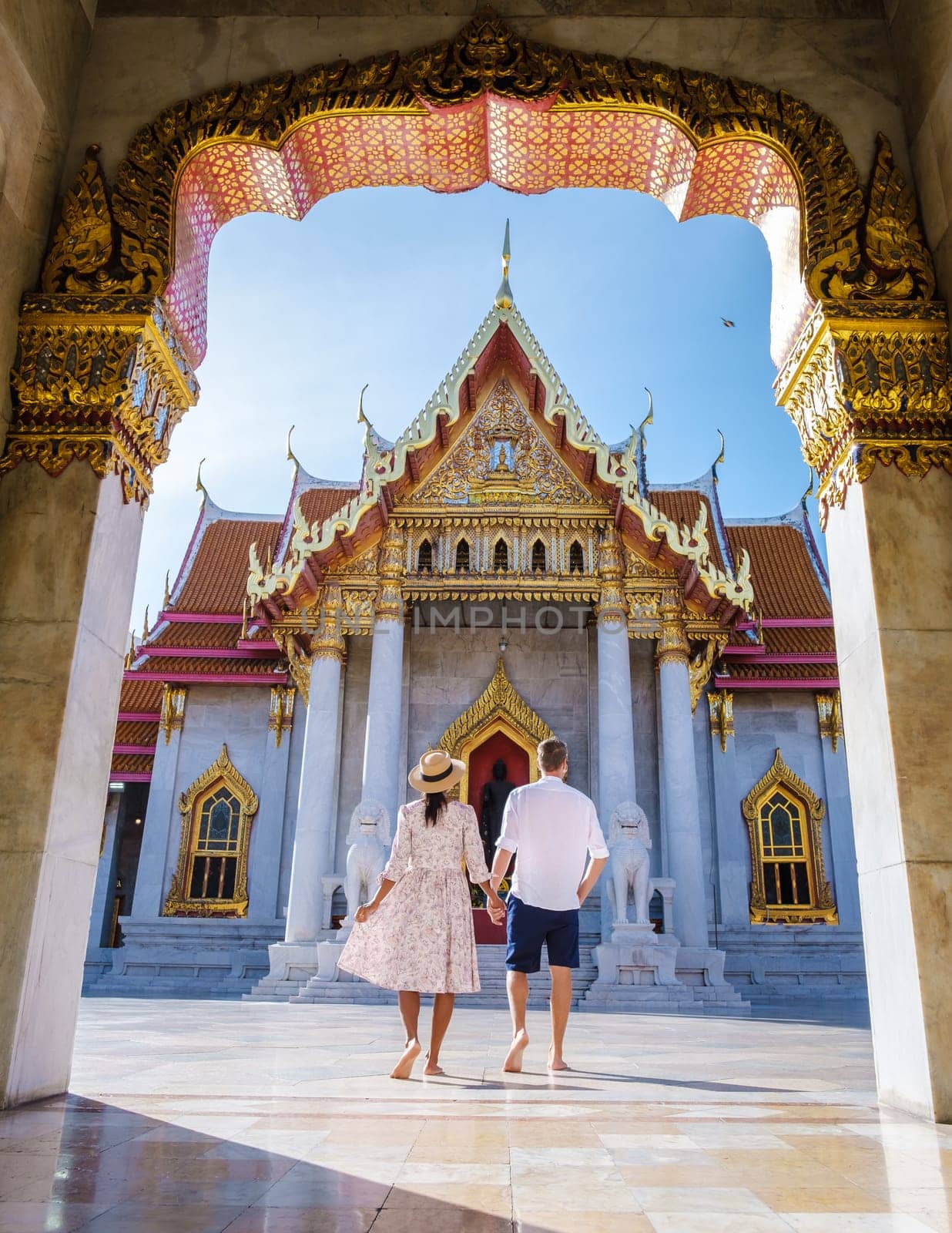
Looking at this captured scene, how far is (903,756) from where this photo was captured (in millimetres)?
3387

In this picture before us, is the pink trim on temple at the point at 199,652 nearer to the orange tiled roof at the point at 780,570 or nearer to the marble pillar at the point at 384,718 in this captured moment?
the marble pillar at the point at 384,718

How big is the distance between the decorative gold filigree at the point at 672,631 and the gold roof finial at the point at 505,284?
409 cm

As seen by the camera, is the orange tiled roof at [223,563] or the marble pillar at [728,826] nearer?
the marble pillar at [728,826]

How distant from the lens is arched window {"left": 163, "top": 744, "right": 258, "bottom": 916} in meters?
13.6

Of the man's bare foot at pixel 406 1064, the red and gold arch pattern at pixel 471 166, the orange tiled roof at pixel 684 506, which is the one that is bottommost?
the man's bare foot at pixel 406 1064

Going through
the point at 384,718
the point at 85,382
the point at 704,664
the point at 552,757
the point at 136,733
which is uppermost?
the point at 704,664

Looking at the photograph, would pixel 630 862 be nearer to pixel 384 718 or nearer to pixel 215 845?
pixel 384 718

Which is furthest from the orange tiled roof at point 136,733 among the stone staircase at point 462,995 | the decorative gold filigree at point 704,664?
the decorative gold filigree at point 704,664

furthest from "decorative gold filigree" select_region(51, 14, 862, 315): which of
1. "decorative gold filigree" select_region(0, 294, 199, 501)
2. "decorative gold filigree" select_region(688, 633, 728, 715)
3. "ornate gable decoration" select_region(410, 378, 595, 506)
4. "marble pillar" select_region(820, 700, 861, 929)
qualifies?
"marble pillar" select_region(820, 700, 861, 929)

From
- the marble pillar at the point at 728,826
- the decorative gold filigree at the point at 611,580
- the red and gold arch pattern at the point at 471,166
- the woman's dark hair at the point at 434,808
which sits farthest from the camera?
the marble pillar at the point at 728,826

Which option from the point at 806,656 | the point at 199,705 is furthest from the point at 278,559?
the point at 806,656

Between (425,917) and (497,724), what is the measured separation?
29.1 ft

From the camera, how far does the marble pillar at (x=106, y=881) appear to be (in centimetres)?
1567

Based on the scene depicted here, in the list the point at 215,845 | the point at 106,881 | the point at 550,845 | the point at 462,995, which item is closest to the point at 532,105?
the point at 550,845
